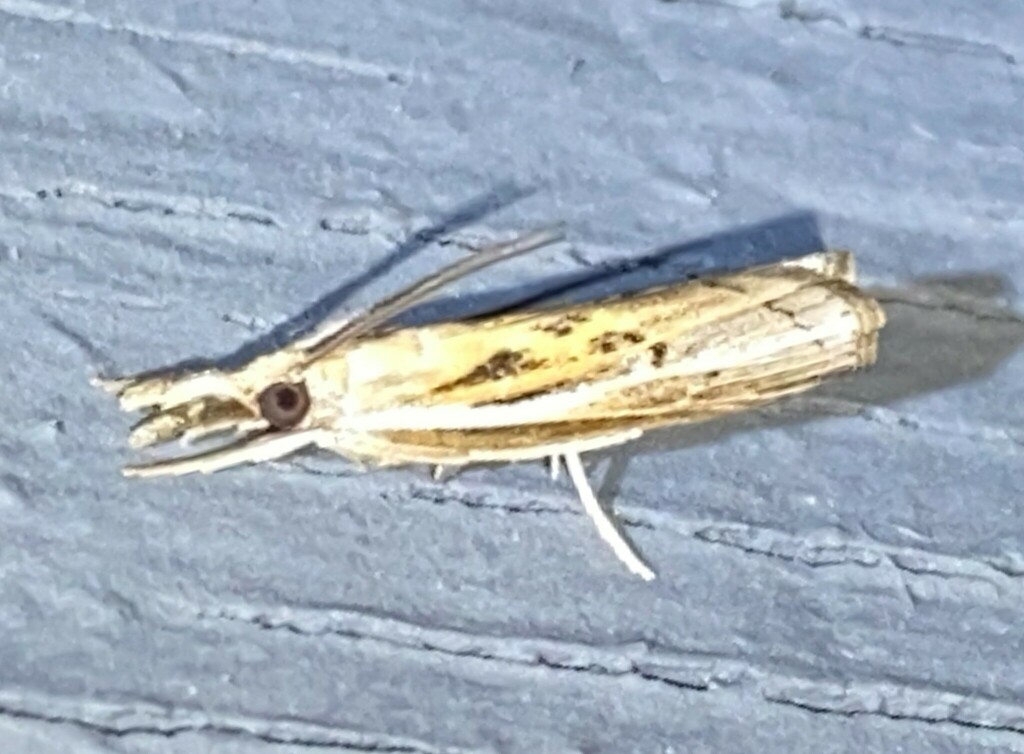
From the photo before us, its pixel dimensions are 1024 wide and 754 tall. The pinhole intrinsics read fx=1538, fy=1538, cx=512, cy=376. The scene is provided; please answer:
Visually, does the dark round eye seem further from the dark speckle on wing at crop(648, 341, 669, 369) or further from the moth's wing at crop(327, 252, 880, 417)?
the dark speckle on wing at crop(648, 341, 669, 369)

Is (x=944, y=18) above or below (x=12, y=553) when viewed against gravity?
above

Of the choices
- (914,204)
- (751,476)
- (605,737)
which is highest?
(914,204)

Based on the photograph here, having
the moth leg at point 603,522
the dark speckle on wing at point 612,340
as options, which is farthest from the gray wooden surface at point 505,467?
the dark speckle on wing at point 612,340

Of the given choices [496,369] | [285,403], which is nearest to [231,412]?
[285,403]

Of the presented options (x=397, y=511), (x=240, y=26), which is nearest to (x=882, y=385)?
(x=397, y=511)

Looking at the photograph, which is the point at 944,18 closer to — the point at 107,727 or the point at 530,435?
the point at 530,435

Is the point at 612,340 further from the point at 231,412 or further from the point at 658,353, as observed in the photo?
the point at 231,412
